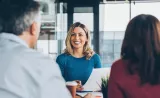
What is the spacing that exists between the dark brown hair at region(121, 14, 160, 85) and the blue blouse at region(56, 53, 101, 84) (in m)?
1.40

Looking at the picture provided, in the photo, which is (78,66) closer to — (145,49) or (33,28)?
(145,49)

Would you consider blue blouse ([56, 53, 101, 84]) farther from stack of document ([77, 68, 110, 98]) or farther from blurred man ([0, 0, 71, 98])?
blurred man ([0, 0, 71, 98])

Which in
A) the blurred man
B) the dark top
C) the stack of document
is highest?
the blurred man

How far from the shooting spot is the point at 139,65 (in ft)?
5.59

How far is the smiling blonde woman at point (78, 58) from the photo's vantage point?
3158 millimetres

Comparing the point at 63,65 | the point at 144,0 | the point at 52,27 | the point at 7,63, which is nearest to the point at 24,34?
the point at 7,63

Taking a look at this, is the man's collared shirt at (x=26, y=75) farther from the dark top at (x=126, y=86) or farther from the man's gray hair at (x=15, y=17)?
the dark top at (x=126, y=86)

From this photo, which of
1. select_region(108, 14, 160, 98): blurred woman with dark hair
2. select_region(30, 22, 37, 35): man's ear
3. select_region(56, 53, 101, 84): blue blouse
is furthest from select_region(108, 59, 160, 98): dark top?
select_region(56, 53, 101, 84): blue blouse

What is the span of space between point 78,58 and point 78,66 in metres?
0.09

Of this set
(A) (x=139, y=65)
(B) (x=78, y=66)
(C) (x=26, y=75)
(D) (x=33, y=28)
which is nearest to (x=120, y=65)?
(A) (x=139, y=65)

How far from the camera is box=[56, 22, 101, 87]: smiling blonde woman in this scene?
3158mm

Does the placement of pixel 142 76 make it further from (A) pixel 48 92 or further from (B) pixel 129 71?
(A) pixel 48 92

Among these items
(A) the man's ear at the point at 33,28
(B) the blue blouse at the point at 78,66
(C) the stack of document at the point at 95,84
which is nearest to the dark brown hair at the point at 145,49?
(A) the man's ear at the point at 33,28

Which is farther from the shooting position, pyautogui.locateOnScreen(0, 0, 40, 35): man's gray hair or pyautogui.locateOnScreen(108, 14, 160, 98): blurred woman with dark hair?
pyautogui.locateOnScreen(108, 14, 160, 98): blurred woman with dark hair
